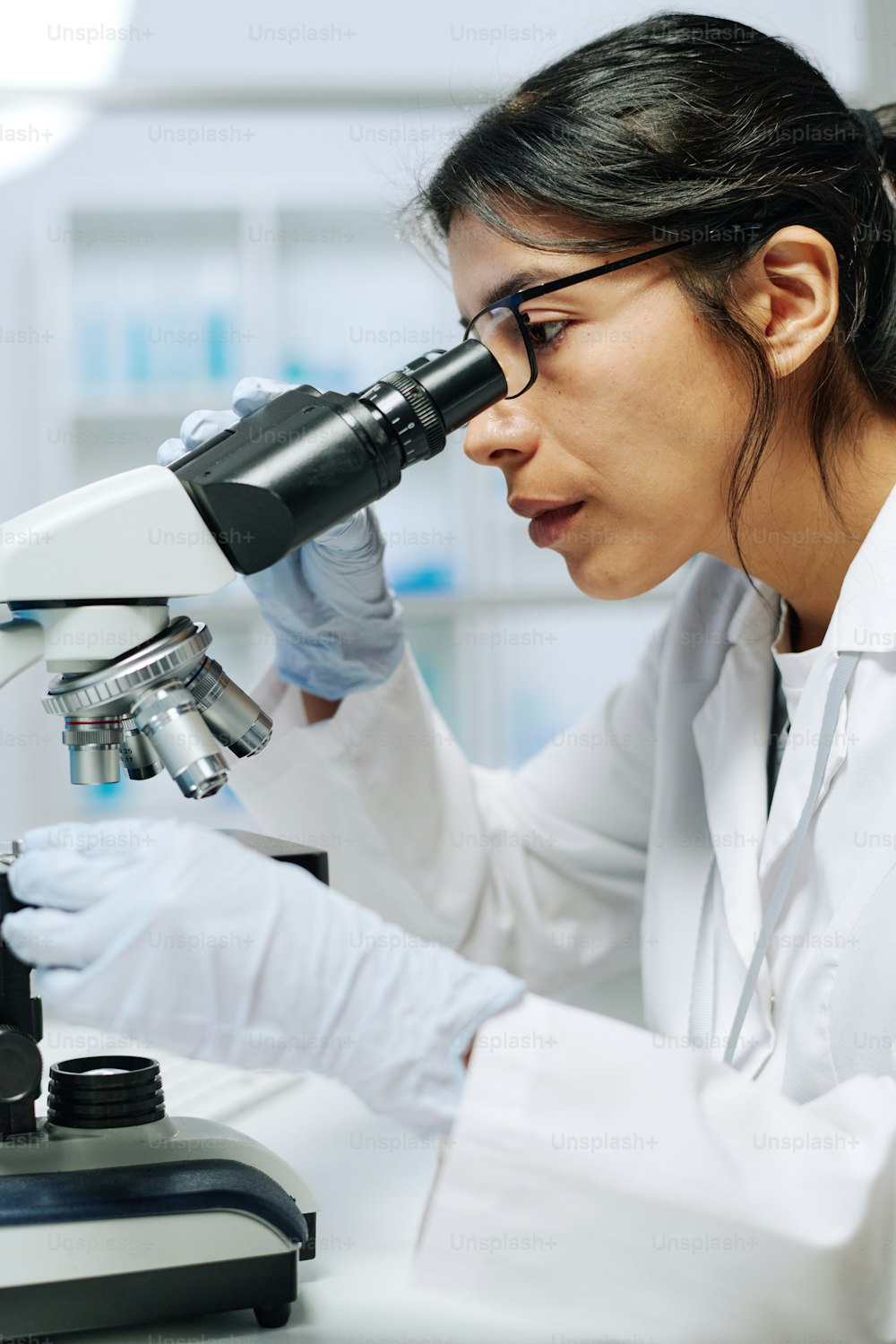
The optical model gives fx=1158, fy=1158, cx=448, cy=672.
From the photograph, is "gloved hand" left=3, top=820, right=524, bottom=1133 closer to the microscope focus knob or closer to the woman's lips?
the microscope focus knob

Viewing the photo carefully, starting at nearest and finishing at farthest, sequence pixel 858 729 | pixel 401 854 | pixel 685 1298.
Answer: pixel 685 1298
pixel 858 729
pixel 401 854

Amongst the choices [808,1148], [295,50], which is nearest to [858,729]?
[808,1148]

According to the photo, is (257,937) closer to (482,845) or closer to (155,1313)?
(155,1313)

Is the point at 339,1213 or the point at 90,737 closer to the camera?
the point at 90,737

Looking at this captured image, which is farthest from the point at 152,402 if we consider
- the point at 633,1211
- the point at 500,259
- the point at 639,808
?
the point at 633,1211

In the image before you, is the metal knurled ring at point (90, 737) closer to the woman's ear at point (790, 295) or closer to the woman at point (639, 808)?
the woman at point (639, 808)

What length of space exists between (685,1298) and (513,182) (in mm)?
922

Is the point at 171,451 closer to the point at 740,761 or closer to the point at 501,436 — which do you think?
the point at 501,436

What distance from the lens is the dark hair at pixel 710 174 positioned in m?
1.06

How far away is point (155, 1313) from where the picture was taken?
792 millimetres

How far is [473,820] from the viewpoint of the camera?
5.04 feet

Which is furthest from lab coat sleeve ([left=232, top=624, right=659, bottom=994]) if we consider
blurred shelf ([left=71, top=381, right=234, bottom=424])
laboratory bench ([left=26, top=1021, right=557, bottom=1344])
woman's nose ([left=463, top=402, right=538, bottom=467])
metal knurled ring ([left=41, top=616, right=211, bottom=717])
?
blurred shelf ([left=71, top=381, right=234, bottom=424])

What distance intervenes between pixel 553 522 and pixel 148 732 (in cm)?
52

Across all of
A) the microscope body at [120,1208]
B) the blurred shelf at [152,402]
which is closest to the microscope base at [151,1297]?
the microscope body at [120,1208]
